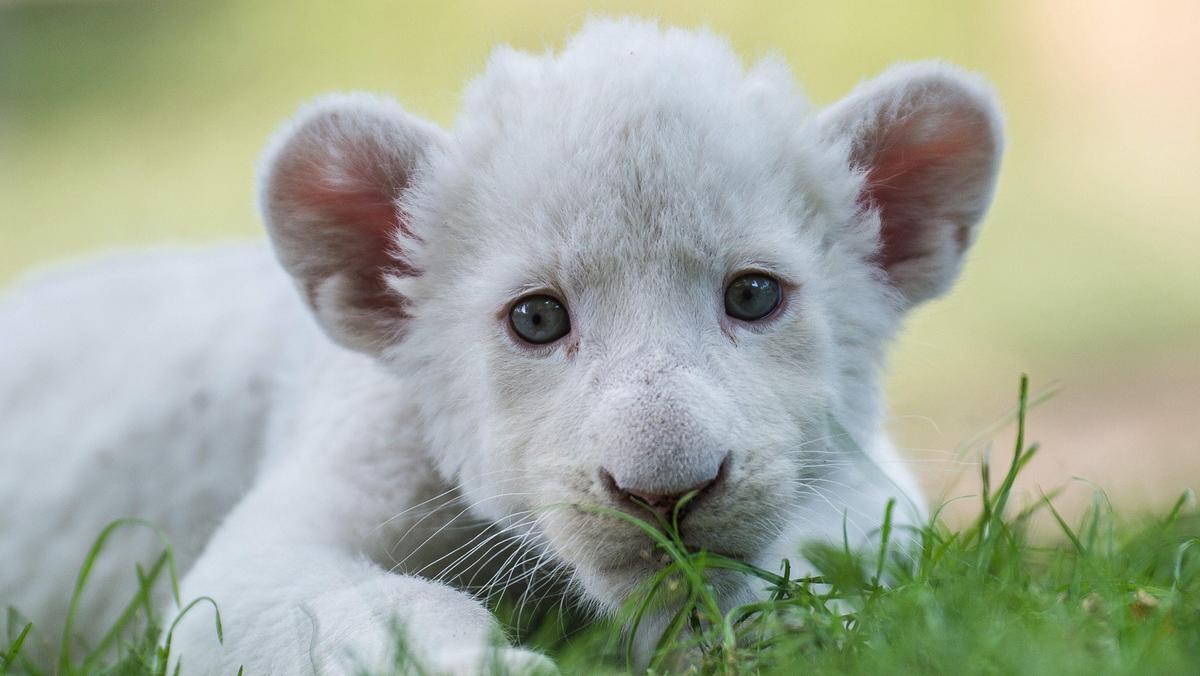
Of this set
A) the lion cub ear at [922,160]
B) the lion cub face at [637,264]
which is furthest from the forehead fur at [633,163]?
the lion cub ear at [922,160]

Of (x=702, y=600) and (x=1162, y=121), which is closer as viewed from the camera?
(x=702, y=600)

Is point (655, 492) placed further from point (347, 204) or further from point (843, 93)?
point (843, 93)

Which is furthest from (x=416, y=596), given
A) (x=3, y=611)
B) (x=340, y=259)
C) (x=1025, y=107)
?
(x=1025, y=107)

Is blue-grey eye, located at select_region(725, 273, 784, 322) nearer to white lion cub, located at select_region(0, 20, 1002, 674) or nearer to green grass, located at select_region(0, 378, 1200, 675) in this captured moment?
white lion cub, located at select_region(0, 20, 1002, 674)

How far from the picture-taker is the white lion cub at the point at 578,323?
11.5 feet

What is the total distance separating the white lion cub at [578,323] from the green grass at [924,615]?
0.42ft

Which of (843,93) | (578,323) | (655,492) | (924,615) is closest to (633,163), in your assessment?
(578,323)

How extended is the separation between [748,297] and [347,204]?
52.2 inches

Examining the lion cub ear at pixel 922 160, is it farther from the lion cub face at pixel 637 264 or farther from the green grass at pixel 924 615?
the green grass at pixel 924 615

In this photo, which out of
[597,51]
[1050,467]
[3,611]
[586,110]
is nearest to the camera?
[586,110]

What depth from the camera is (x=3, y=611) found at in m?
5.20

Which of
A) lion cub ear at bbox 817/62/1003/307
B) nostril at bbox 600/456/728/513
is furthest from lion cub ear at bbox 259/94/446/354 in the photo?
lion cub ear at bbox 817/62/1003/307

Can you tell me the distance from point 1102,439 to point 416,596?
640 centimetres

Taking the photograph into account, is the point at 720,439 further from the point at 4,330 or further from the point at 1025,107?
the point at 1025,107
